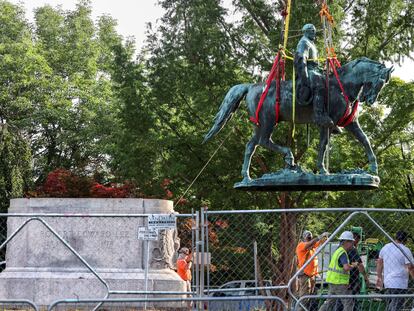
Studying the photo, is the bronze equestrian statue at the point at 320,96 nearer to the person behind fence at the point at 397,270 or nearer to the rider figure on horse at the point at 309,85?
the rider figure on horse at the point at 309,85

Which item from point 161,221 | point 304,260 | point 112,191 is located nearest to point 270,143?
point 304,260

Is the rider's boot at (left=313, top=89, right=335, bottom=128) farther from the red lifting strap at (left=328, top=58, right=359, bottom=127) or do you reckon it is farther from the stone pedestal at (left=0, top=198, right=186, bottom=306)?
the stone pedestal at (left=0, top=198, right=186, bottom=306)

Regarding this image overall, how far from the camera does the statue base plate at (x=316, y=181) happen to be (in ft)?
44.3

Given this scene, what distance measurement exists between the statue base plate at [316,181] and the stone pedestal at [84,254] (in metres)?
4.49

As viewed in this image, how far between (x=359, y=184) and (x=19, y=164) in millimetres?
27512

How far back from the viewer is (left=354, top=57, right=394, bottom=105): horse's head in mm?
13945

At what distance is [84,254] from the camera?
1789 cm

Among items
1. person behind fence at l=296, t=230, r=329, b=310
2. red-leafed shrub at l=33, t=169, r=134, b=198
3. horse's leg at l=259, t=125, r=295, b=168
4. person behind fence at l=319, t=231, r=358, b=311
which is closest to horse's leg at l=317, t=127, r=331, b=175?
horse's leg at l=259, t=125, r=295, b=168

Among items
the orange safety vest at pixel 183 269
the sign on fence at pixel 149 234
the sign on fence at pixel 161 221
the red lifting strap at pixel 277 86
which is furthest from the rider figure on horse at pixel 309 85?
the orange safety vest at pixel 183 269

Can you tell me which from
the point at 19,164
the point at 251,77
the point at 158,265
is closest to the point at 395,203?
the point at 251,77

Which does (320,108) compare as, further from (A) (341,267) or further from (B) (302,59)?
(A) (341,267)

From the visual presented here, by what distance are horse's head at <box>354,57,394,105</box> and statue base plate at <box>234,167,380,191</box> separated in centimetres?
105

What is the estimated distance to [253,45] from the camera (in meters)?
26.8

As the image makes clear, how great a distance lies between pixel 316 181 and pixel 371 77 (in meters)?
1.68
